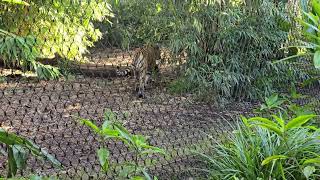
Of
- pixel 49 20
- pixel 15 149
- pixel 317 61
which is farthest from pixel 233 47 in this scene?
pixel 15 149

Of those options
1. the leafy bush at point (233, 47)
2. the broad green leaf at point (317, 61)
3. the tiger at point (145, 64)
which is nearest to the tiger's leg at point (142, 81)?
the tiger at point (145, 64)

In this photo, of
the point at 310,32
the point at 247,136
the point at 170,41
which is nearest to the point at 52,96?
the point at 170,41

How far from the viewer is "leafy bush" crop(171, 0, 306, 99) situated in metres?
4.32

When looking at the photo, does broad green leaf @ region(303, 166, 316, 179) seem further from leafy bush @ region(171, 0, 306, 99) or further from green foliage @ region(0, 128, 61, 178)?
leafy bush @ region(171, 0, 306, 99)

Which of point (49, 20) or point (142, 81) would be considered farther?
point (142, 81)

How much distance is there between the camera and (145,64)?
487cm

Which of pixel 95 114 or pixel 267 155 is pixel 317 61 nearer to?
pixel 267 155

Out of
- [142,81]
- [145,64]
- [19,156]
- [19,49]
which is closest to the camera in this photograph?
[19,156]

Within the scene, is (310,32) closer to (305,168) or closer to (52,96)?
(305,168)

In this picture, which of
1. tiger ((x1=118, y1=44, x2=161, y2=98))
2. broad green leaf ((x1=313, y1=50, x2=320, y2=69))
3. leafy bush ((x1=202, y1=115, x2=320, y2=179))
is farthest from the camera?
tiger ((x1=118, y1=44, x2=161, y2=98))

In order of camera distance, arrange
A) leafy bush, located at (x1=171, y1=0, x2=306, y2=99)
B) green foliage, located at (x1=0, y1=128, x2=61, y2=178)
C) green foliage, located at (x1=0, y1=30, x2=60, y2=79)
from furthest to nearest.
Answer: leafy bush, located at (x1=171, y1=0, x2=306, y2=99), green foliage, located at (x1=0, y1=30, x2=60, y2=79), green foliage, located at (x1=0, y1=128, x2=61, y2=178)

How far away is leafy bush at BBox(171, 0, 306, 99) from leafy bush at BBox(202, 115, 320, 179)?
1.87 metres

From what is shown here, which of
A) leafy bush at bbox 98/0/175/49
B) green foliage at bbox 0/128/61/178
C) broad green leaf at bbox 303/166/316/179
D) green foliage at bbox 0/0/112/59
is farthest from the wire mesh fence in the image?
green foliage at bbox 0/128/61/178

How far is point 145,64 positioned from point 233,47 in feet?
3.43
